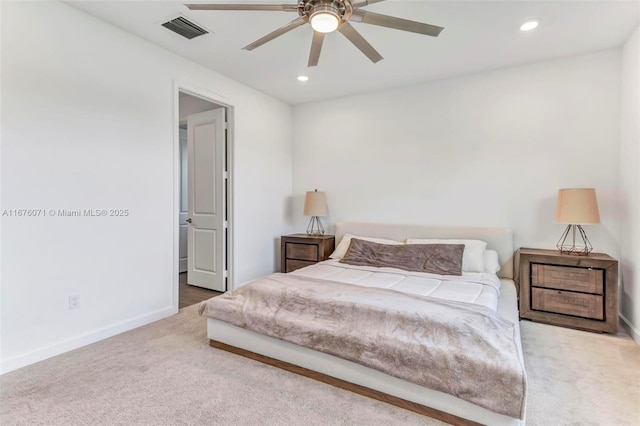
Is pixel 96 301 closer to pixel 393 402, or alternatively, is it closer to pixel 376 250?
pixel 393 402

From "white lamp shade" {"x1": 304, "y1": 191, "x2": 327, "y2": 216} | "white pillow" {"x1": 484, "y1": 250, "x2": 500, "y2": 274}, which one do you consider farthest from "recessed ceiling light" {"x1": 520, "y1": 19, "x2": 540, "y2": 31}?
"white lamp shade" {"x1": 304, "y1": 191, "x2": 327, "y2": 216}

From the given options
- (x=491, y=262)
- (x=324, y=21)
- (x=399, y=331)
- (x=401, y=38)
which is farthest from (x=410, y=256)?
(x=324, y=21)

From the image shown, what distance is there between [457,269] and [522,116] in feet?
6.26

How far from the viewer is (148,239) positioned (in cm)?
311

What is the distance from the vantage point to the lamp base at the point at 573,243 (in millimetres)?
3246

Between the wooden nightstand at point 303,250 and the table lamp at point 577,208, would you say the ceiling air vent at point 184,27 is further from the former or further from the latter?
the table lamp at point 577,208

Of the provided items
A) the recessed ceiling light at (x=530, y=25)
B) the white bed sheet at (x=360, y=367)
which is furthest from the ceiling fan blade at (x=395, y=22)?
the white bed sheet at (x=360, y=367)

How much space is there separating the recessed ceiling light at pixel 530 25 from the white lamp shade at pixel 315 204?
284cm

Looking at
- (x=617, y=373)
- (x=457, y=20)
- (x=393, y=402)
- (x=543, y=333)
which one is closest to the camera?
(x=393, y=402)

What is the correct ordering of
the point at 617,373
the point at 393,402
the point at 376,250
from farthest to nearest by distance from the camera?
the point at 376,250 → the point at 617,373 → the point at 393,402

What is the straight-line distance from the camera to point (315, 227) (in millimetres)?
4941

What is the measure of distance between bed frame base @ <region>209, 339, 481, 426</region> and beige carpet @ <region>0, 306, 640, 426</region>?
0.04 metres

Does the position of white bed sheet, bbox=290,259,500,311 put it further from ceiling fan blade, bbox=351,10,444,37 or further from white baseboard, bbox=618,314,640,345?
ceiling fan blade, bbox=351,10,444,37

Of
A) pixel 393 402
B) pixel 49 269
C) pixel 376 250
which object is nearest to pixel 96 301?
pixel 49 269
